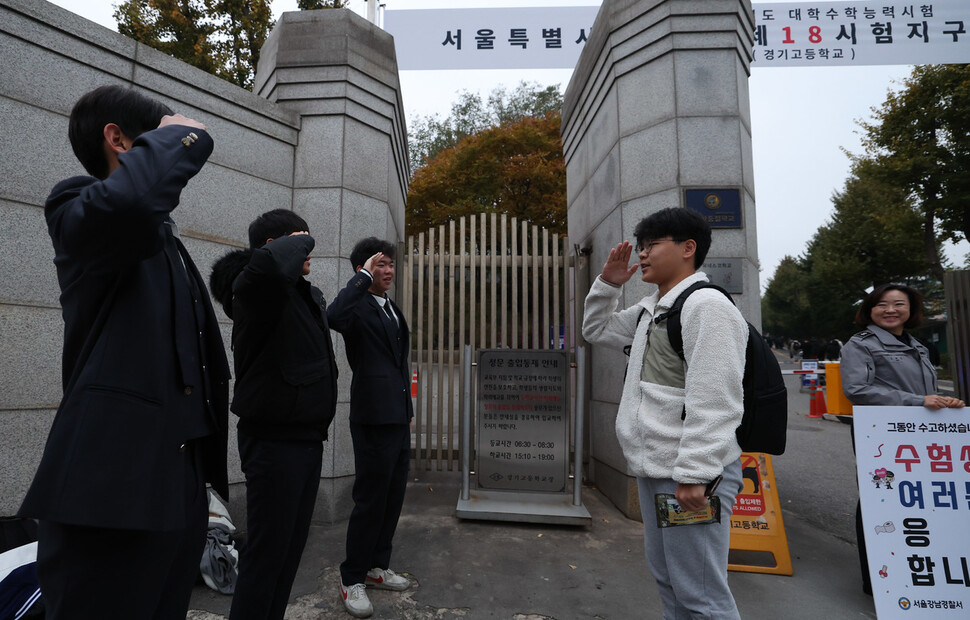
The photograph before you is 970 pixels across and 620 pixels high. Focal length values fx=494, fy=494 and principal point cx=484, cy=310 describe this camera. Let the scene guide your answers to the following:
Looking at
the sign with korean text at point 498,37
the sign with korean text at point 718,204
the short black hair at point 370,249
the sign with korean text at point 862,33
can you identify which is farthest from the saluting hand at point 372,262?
the sign with korean text at point 862,33

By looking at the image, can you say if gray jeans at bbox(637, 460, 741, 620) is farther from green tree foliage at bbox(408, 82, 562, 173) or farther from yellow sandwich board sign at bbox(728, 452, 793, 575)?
green tree foliage at bbox(408, 82, 562, 173)

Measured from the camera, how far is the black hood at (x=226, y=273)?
7.17ft

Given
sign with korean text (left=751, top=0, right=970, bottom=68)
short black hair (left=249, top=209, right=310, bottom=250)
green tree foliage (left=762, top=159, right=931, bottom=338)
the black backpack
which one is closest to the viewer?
the black backpack

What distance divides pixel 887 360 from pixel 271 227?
378 cm

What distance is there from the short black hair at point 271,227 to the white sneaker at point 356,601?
1983mm

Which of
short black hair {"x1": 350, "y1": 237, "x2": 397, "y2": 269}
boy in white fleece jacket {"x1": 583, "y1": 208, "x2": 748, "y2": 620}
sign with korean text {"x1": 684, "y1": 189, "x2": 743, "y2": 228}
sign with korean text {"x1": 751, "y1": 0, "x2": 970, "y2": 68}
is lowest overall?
boy in white fleece jacket {"x1": 583, "y1": 208, "x2": 748, "y2": 620}

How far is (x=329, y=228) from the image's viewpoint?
4.45 metres

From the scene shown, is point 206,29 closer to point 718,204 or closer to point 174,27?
point 174,27

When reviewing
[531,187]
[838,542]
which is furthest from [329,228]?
[531,187]

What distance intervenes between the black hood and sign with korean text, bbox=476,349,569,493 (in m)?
2.68

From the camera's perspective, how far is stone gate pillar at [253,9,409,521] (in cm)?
439

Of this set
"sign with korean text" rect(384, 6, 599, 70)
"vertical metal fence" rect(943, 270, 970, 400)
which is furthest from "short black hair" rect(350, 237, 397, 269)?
"sign with korean text" rect(384, 6, 599, 70)

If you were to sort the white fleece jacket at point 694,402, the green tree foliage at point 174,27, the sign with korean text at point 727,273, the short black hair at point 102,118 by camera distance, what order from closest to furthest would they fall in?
the short black hair at point 102,118
the white fleece jacket at point 694,402
the sign with korean text at point 727,273
the green tree foliage at point 174,27

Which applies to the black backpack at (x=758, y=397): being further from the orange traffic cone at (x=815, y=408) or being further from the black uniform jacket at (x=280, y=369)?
the orange traffic cone at (x=815, y=408)
